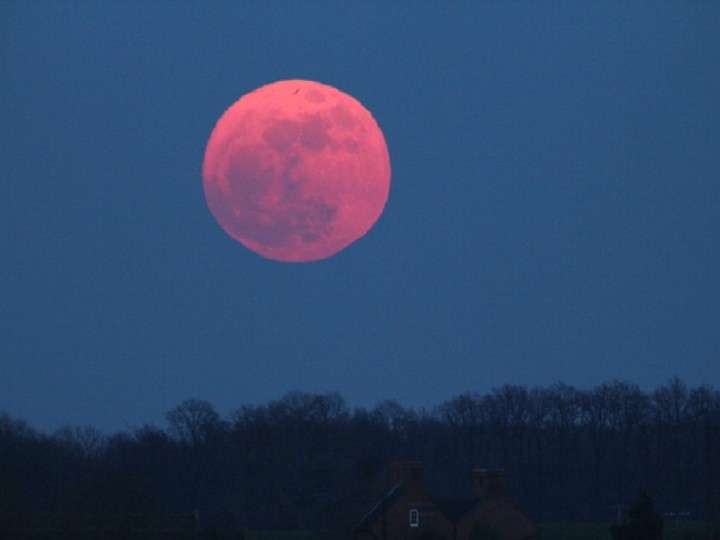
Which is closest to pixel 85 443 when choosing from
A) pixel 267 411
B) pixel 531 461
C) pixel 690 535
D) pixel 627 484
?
pixel 267 411

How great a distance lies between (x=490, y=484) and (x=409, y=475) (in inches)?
180

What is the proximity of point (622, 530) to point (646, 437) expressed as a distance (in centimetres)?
7070

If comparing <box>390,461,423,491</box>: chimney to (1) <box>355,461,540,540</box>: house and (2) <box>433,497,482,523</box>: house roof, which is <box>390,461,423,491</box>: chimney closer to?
(1) <box>355,461,540,540</box>: house

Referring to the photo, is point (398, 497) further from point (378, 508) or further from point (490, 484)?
point (490, 484)

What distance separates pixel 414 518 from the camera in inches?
2662

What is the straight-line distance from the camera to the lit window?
6744cm

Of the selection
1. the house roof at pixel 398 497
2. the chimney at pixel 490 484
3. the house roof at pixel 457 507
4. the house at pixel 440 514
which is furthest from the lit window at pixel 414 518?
the chimney at pixel 490 484

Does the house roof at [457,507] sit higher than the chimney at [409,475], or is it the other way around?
the chimney at [409,475]

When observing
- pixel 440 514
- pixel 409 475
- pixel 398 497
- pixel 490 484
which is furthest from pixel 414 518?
pixel 490 484

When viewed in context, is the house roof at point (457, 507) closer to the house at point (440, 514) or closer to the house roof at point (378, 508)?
the house at point (440, 514)

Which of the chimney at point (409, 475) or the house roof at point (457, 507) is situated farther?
the house roof at point (457, 507)

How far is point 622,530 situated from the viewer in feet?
160

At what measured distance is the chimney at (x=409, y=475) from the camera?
2699 inches

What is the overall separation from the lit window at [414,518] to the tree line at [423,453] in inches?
333
